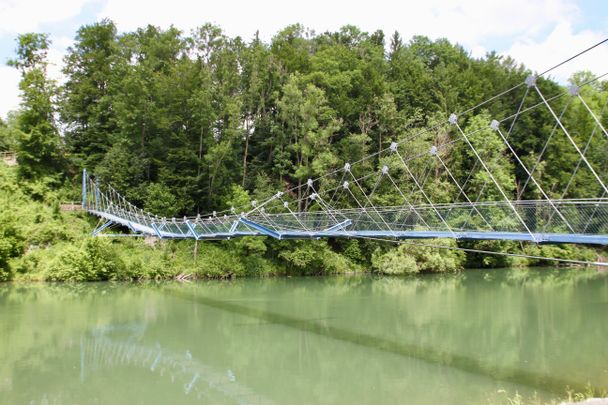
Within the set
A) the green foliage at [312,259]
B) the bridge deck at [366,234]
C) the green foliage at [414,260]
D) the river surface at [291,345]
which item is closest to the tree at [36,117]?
the bridge deck at [366,234]

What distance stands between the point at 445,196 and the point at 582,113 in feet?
37.2

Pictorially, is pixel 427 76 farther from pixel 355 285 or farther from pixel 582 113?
pixel 355 285

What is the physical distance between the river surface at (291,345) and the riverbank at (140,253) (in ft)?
2.77

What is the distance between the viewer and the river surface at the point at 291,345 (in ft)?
18.6

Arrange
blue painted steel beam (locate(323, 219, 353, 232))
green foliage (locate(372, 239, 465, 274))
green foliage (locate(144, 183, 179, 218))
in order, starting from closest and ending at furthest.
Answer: blue painted steel beam (locate(323, 219, 353, 232)), green foliage (locate(144, 183, 179, 218)), green foliage (locate(372, 239, 465, 274))

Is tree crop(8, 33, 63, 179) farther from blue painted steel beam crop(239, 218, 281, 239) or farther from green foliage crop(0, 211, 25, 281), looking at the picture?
blue painted steel beam crop(239, 218, 281, 239)

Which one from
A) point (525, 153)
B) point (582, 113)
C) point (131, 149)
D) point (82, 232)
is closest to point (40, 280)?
point (82, 232)

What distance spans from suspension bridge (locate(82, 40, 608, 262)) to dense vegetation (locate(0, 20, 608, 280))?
0.40 m

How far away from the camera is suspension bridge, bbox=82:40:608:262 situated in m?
5.61

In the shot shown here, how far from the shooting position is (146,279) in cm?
1452

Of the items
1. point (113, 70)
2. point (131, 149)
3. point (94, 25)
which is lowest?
point (131, 149)

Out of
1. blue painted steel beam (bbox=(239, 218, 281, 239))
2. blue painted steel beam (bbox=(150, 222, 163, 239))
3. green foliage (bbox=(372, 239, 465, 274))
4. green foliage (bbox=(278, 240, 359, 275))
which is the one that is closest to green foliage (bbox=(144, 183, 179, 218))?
blue painted steel beam (bbox=(150, 222, 163, 239))

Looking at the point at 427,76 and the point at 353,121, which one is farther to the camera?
the point at 427,76

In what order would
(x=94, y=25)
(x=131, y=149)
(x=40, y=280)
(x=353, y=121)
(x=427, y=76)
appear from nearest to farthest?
1. (x=40, y=280)
2. (x=131, y=149)
3. (x=94, y=25)
4. (x=353, y=121)
5. (x=427, y=76)
